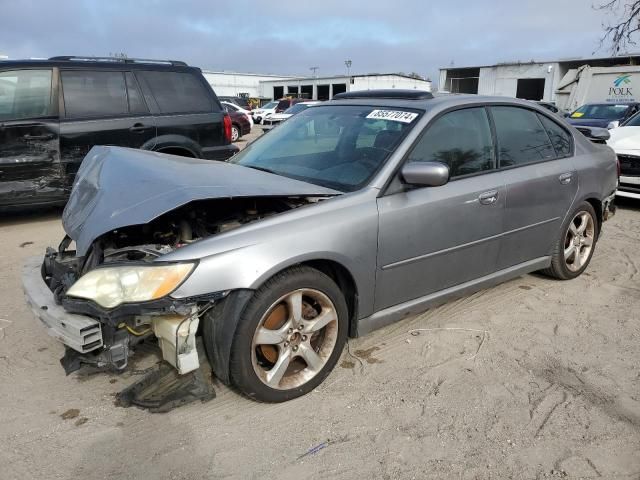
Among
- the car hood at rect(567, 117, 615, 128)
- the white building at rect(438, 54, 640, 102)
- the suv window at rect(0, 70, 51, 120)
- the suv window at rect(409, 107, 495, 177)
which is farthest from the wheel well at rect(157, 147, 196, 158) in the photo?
the white building at rect(438, 54, 640, 102)

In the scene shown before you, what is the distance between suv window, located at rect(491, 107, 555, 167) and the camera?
3.85m

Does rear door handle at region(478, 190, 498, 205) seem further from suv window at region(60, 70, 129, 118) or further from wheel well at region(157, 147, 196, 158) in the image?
suv window at region(60, 70, 129, 118)

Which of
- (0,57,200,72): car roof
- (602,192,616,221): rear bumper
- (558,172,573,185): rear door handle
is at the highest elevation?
(0,57,200,72): car roof

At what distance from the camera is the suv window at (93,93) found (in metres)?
6.21

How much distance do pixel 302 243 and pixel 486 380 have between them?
56.3 inches

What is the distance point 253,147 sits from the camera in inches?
164

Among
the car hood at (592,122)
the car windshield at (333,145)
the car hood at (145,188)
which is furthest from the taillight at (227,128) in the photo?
the car hood at (592,122)

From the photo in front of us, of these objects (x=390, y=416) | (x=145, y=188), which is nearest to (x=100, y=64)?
(x=145, y=188)

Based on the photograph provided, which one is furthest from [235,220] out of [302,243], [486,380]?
[486,380]

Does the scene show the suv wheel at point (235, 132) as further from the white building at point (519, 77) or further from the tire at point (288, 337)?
the white building at point (519, 77)

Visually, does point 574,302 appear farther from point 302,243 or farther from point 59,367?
point 59,367

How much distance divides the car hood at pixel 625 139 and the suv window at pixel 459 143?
5263 millimetres

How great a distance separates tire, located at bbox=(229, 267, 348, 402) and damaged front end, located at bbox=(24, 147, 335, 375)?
0.74ft

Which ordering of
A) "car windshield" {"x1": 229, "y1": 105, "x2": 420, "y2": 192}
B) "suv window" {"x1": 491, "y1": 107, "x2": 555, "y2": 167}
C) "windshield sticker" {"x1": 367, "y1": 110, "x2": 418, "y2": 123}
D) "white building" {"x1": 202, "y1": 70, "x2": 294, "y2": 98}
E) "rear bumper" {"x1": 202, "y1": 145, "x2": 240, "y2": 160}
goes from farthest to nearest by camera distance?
"white building" {"x1": 202, "y1": 70, "x2": 294, "y2": 98}, "rear bumper" {"x1": 202, "y1": 145, "x2": 240, "y2": 160}, "suv window" {"x1": 491, "y1": 107, "x2": 555, "y2": 167}, "windshield sticker" {"x1": 367, "y1": 110, "x2": 418, "y2": 123}, "car windshield" {"x1": 229, "y1": 105, "x2": 420, "y2": 192}
